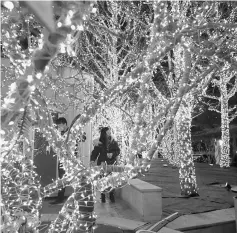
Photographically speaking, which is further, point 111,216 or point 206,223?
point 111,216

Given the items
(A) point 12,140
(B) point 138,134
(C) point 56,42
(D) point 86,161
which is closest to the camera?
(C) point 56,42

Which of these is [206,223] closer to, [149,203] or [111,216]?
[149,203]

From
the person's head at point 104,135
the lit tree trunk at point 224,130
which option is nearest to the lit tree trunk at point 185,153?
the person's head at point 104,135

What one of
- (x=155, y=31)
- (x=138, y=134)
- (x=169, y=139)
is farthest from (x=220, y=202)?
(x=169, y=139)

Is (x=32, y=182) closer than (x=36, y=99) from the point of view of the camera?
No

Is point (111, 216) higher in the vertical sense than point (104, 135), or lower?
lower

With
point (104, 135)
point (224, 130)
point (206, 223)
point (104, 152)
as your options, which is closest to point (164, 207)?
point (206, 223)

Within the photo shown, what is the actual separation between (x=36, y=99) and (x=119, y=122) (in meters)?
13.3

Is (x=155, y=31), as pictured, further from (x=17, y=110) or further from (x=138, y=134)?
(x=17, y=110)

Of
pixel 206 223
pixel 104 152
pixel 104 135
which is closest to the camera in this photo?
pixel 206 223

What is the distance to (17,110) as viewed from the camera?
68.6 inches

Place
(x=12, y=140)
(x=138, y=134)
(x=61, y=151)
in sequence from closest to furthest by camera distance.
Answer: (x=12, y=140) → (x=61, y=151) → (x=138, y=134)

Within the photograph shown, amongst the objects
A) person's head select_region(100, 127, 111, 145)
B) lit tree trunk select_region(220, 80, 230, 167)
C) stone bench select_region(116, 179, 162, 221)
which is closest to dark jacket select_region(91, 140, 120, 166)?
person's head select_region(100, 127, 111, 145)

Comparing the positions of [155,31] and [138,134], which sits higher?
[155,31]
